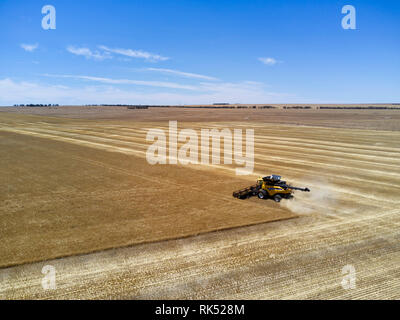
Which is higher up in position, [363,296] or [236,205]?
[236,205]

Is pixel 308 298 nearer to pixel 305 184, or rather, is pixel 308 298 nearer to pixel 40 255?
pixel 40 255

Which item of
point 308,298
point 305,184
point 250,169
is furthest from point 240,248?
point 250,169
